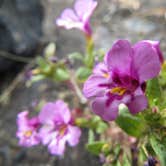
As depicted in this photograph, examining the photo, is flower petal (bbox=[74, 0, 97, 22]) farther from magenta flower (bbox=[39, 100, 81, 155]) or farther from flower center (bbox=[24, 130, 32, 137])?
flower center (bbox=[24, 130, 32, 137])

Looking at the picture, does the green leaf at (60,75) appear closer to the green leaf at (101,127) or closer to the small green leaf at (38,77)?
the small green leaf at (38,77)

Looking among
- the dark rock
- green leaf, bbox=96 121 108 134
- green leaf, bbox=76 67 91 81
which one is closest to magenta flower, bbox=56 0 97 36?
green leaf, bbox=76 67 91 81

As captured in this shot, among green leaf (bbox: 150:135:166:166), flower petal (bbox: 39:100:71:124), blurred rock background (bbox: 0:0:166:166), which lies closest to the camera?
green leaf (bbox: 150:135:166:166)

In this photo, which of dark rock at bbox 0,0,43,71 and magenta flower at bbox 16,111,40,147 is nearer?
magenta flower at bbox 16,111,40,147

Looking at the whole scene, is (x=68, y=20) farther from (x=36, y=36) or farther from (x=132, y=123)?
(x=36, y=36)

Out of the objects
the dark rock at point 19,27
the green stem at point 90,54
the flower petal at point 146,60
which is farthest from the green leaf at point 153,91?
the dark rock at point 19,27

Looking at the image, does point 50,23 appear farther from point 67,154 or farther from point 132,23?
point 67,154

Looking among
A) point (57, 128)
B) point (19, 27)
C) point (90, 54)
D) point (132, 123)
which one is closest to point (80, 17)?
point (90, 54)
